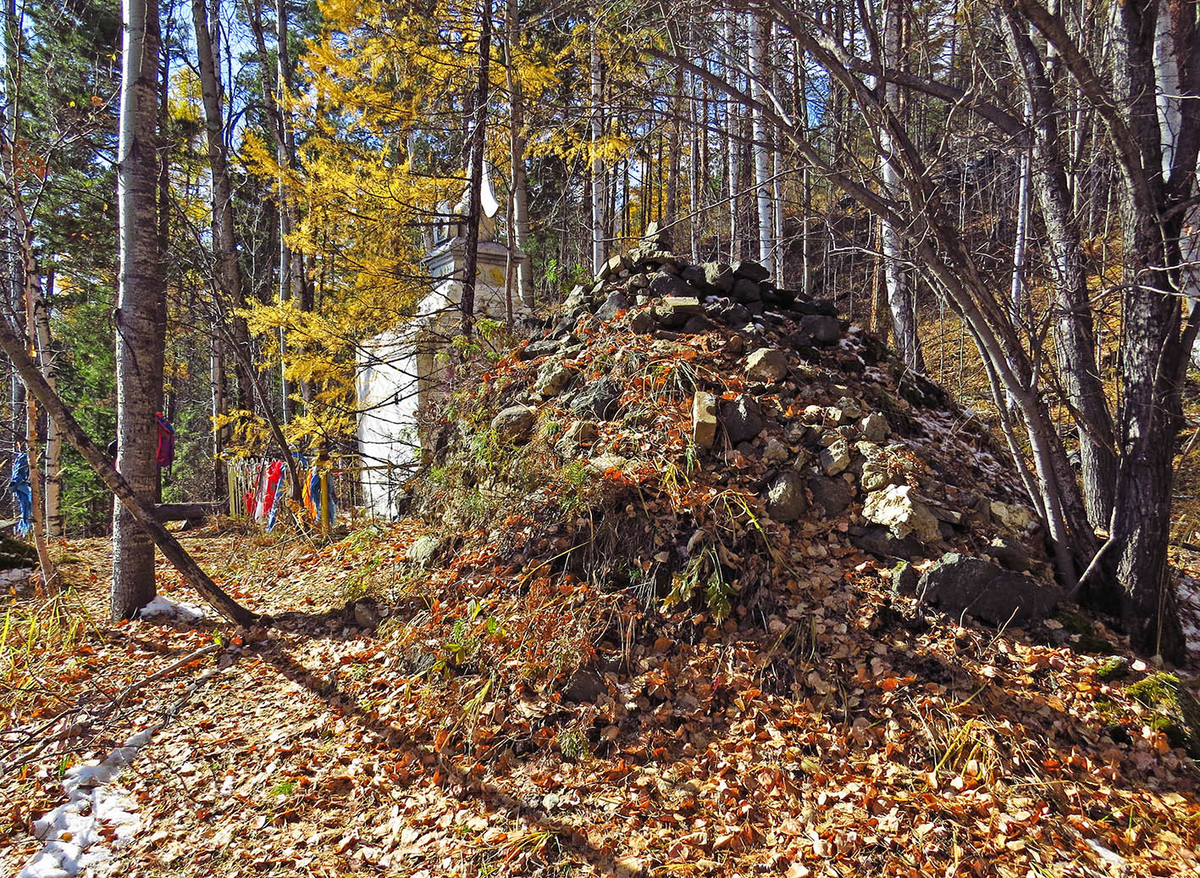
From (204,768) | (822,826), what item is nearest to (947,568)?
(822,826)

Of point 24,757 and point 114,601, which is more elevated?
point 114,601

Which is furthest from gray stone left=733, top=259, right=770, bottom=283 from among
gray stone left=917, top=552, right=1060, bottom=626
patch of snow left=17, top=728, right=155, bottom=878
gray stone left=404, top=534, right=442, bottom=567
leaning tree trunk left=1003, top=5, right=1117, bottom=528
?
patch of snow left=17, top=728, right=155, bottom=878

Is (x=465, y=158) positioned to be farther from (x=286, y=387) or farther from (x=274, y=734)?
(x=274, y=734)

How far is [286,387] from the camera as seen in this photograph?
39.6ft

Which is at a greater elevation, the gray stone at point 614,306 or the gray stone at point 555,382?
the gray stone at point 614,306

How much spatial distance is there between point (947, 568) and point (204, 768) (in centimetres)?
398

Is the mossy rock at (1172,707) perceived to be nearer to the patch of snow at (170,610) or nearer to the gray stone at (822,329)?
the gray stone at (822,329)

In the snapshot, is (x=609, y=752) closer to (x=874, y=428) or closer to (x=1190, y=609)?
(x=874, y=428)

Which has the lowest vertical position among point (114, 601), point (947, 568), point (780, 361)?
point (114, 601)

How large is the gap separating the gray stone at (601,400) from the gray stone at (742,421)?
845 millimetres

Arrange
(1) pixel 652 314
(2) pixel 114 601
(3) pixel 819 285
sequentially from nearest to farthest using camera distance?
(2) pixel 114 601
(1) pixel 652 314
(3) pixel 819 285

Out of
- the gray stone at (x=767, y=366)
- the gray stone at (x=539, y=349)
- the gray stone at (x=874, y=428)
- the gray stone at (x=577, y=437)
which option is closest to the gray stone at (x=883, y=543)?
the gray stone at (x=874, y=428)

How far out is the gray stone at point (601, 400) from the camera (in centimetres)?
470

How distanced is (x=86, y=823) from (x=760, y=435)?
4130 millimetres
